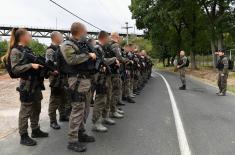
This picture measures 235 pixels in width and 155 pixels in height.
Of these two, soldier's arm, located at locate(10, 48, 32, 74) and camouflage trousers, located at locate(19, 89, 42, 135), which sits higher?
soldier's arm, located at locate(10, 48, 32, 74)

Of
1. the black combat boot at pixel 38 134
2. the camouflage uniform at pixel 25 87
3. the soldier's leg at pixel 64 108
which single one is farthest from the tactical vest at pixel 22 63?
the soldier's leg at pixel 64 108

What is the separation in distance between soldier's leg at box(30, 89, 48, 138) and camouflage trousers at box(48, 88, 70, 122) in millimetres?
952

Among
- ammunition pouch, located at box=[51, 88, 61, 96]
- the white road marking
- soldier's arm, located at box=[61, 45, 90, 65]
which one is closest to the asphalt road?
the white road marking

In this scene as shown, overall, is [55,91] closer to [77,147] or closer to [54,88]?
[54,88]

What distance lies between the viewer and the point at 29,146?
7.16m

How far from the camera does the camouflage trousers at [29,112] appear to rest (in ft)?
23.7

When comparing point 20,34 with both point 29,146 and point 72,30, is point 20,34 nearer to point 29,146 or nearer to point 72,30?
point 72,30

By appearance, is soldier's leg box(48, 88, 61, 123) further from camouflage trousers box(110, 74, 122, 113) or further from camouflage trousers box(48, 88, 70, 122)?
camouflage trousers box(110, 74, 122, 113)

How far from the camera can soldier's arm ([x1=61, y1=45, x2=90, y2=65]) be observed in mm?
6727

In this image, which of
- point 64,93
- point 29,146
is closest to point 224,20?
point 64,93

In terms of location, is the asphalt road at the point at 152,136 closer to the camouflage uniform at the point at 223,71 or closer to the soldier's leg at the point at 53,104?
the soldier's leg at the point at 53,104

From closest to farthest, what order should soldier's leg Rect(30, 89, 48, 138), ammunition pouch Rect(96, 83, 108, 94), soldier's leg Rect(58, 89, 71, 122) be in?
soldier's leg Rect(30, 89, 48, 138) → ammunition pouch Rect(96, 83, 108, 94) → soldier's leg Rect(58, 89, 71, 122)

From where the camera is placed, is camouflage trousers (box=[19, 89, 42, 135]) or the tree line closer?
camouflage trousers (box=[19, 89, 42, 135])

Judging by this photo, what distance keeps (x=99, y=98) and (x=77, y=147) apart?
1826 millimetres
